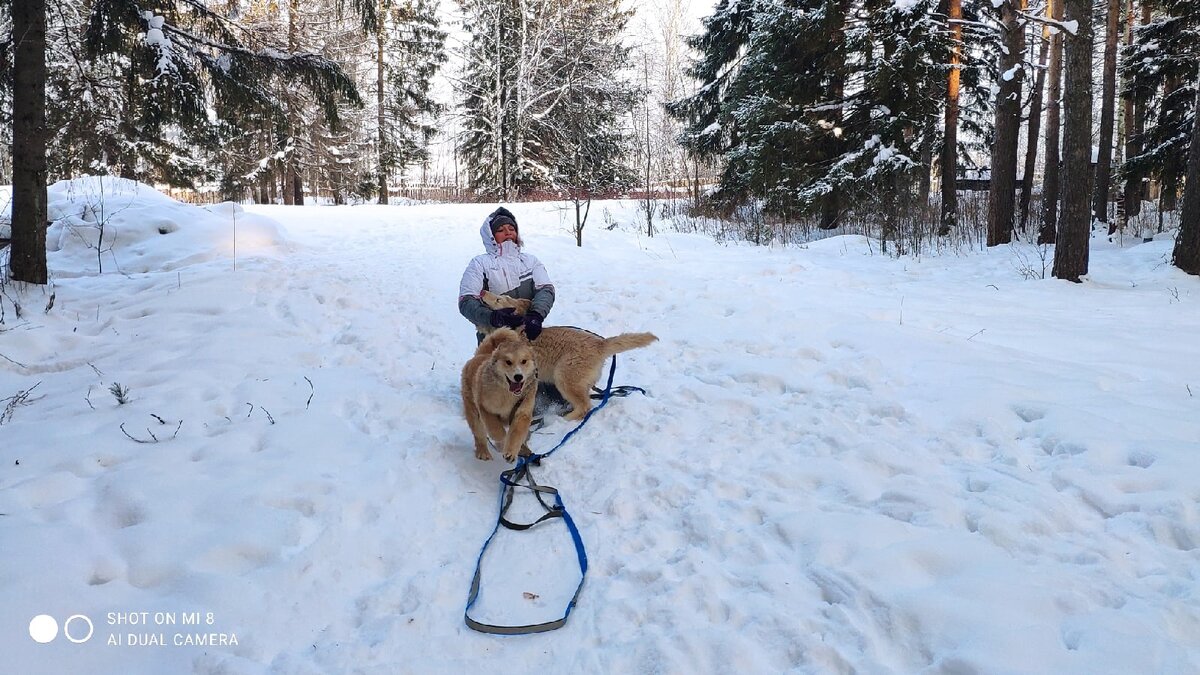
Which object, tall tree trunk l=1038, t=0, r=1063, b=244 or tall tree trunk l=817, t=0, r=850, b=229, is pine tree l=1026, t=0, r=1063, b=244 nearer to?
tall tree trunk l=1038, t=0, r=1063, b=244

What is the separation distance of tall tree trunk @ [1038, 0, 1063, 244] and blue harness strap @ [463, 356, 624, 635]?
1224 cm

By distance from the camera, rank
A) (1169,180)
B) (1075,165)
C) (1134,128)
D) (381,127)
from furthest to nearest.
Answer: (381,127) → (1134,128) → (1169,180) → (1075,165)

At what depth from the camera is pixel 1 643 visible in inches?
80.0

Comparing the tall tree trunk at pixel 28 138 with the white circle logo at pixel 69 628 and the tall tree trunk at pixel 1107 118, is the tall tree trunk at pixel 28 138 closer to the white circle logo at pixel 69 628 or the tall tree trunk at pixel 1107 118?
the white circle logo at pixel 69 628

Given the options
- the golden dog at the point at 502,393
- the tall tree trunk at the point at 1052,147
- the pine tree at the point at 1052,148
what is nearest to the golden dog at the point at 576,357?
the golden dog at the point at 502,393

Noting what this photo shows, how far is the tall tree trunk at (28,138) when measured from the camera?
6.13 metres

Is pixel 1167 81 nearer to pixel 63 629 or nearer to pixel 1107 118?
pixel 1107 118

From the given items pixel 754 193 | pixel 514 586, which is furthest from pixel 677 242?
pixel 514 586

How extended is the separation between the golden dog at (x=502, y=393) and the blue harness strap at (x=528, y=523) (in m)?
0.16

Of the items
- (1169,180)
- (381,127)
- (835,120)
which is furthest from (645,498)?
(381,127)

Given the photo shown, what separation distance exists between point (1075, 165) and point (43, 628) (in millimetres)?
11225

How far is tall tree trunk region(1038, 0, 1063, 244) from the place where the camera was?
11898 millimetres

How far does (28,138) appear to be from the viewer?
6.26 meters

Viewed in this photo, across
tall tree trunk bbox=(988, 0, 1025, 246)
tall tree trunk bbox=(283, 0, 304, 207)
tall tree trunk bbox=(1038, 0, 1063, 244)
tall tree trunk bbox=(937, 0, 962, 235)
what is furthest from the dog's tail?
tall tree trunk bbox=(283, 0, 304, 207)
